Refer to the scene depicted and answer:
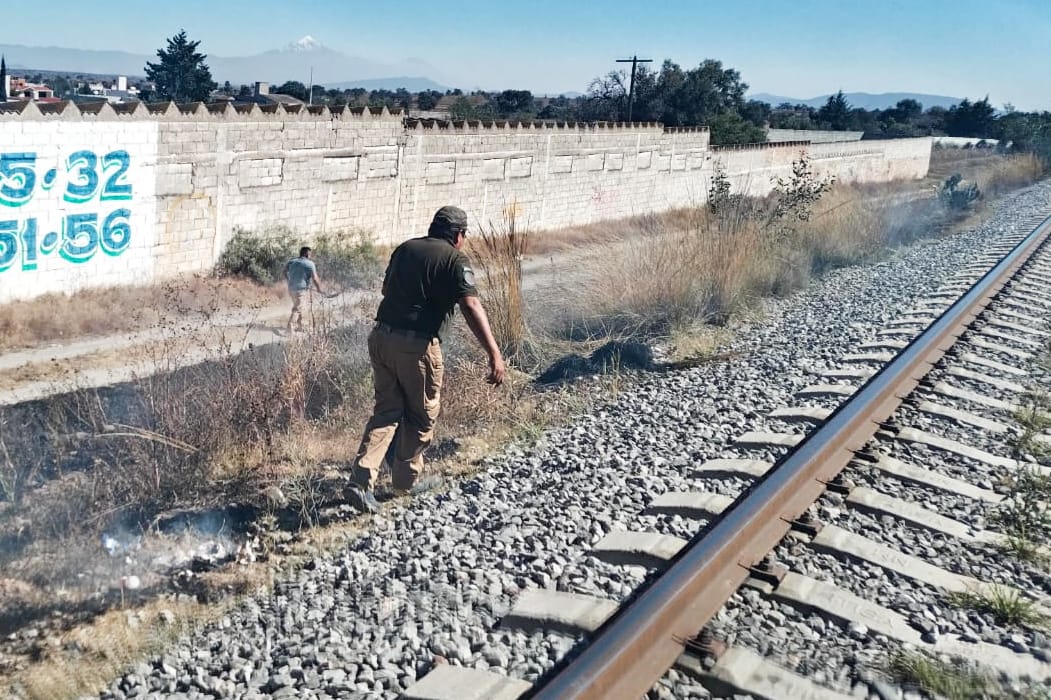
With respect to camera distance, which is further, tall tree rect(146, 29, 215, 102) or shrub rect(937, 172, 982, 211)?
tall tree rect(146, 29, 215, 102)

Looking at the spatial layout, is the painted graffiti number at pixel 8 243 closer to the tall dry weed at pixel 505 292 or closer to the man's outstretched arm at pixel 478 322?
the tall dry weed at pixel 505 292

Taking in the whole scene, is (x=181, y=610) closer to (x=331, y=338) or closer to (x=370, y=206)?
(x=331, y=338)

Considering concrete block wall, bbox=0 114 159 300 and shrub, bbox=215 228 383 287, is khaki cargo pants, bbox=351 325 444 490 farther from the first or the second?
shrub, bbox=215 228 383 287

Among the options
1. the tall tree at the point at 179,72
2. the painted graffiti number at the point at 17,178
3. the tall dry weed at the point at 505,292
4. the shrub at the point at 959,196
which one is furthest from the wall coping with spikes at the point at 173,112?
the tall tree at the point at 179,72

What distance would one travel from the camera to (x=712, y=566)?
14.1 feet

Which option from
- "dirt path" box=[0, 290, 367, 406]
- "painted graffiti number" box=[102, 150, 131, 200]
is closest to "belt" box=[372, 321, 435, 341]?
"dirt path" box=[0, 290, 367, 406]

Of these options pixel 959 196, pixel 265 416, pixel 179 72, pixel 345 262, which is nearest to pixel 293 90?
pixel 179 72

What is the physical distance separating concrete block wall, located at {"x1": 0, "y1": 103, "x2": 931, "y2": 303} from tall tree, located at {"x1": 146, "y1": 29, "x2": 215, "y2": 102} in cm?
3528

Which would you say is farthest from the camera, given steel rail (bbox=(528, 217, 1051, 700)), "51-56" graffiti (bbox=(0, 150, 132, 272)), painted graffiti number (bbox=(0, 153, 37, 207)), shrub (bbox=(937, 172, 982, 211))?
shrub (bbox=(937, 172, 982, 211))

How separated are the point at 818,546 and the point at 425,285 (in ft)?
8.99

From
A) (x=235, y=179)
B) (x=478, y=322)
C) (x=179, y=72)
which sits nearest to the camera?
(x=478, y=322)

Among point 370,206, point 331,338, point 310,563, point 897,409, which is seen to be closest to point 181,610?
point 310,563

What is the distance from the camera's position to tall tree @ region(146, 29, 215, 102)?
5468cm

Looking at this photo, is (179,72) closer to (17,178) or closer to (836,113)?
(17,178)
